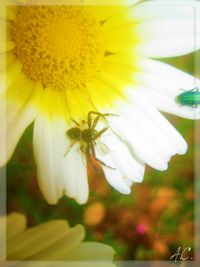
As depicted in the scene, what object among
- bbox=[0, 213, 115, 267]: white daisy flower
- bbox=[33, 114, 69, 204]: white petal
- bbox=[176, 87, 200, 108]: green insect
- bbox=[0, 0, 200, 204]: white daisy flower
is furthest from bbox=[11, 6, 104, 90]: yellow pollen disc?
bbox=[0, 213, 115, 267]: white daisy flower

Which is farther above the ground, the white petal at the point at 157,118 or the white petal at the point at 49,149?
the white petal at the point at 157,118

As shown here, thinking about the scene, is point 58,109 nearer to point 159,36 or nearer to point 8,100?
point 8,100

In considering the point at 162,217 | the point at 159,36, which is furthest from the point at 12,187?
the point at 159,36

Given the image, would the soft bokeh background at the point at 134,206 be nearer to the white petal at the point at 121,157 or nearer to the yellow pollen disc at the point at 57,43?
the white petal at the point at 121,157

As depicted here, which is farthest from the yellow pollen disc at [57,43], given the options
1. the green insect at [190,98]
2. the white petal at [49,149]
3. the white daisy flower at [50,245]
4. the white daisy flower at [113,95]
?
the white daisy flower at [50,245]

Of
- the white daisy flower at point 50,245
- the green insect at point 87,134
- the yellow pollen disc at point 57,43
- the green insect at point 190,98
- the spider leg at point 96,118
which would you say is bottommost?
the white daisy flower at point 50,245

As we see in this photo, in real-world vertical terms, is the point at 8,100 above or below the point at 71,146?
above
